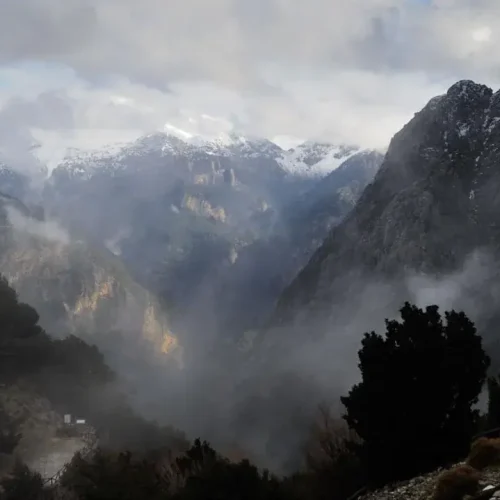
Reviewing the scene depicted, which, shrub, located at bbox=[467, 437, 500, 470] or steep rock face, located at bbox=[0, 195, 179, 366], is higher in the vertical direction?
steep rock face, located at bbox=[0, 195, 179, 366]

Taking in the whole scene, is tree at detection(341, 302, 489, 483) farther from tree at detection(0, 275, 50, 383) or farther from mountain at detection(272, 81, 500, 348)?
mountain at detection(272, 81, 500, 348)

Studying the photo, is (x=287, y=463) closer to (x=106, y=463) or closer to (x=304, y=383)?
(x=304, y=383)

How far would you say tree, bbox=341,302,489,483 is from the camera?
76.3ft

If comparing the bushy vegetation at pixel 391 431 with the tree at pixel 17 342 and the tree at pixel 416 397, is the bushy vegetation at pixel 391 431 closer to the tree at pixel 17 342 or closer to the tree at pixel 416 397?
the tree at pixel 416 397

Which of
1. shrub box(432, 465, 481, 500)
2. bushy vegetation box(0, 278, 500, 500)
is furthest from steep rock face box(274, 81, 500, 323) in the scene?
shrub box(432, 465, 481, 500)

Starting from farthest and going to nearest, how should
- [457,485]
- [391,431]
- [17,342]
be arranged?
[17,342] < [391,431] < [457,485]

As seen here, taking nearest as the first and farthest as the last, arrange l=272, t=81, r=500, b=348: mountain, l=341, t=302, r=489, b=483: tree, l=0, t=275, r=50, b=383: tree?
1. l=341, t=302, r=489, b=483: tree
2. l=0, t=275, r=50, b=383: tree
3. l=272, t=81, r=500, b=348: mountain

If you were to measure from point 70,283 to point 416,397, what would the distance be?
15580cm

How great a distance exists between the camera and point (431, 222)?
4478 inches

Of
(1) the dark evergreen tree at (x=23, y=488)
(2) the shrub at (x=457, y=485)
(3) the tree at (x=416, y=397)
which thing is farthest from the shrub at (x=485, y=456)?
(1) the dark evergreen tree at (x=23, y=488)

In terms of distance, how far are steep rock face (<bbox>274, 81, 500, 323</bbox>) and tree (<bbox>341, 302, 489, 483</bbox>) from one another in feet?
278

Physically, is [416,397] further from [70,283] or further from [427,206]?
[70,283]

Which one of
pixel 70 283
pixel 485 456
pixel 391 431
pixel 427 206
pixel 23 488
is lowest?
pixel 485 456

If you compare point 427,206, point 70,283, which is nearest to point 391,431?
point 427,206
